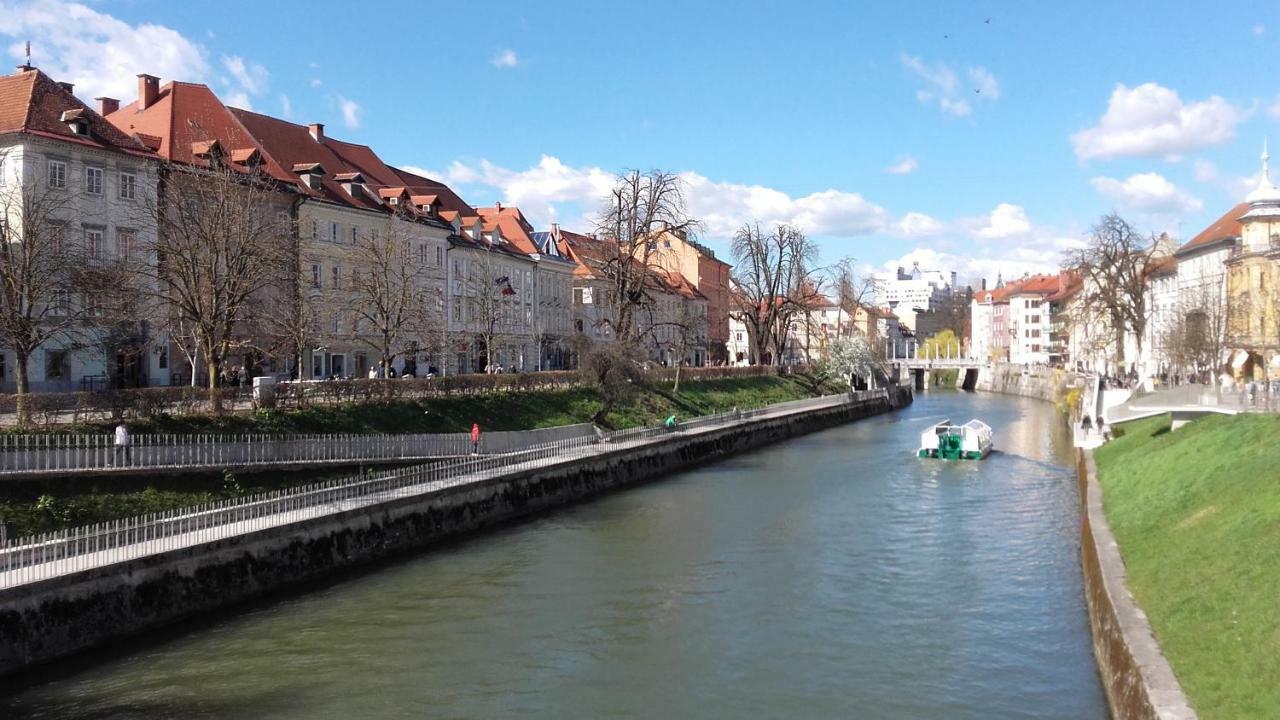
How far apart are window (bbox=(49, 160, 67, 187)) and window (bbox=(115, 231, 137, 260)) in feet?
8.21

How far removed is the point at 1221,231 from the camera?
240ft

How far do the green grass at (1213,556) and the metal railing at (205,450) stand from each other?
63.5ft

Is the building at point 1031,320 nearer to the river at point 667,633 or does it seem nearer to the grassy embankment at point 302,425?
the grassy embankment at point 302,425

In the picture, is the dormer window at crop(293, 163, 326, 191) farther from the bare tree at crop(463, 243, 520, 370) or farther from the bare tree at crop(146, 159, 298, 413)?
the bare tree at crop(146, 159, 298, 413)

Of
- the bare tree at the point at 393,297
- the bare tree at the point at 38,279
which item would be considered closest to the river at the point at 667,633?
the bare tree at the point at 38,279

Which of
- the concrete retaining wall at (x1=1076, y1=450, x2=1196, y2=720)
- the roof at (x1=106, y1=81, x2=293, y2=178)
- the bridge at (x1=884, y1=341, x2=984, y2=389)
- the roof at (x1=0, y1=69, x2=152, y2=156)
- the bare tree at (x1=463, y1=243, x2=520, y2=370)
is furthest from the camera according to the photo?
the bridge at (x1=884, y1=341, x2=984, y2=389)

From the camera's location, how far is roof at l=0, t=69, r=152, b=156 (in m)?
35.0

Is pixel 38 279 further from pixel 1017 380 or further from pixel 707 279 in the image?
pixel 1017 380

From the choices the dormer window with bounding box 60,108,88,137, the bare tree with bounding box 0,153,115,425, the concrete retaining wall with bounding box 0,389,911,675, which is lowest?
the concrete retaining wall with bounding box 0,389,911,675

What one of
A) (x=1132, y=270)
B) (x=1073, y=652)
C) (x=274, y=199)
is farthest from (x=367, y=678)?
(x=1132, y=270)

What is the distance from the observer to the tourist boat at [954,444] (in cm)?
4653

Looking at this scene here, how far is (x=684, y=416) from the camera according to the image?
5569 centimetres

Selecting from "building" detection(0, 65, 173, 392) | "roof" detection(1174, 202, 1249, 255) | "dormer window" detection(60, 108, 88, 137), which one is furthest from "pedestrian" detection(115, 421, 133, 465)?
"roof" detection(1174, 202, 1249, 255)

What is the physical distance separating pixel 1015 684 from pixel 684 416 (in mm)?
39872
